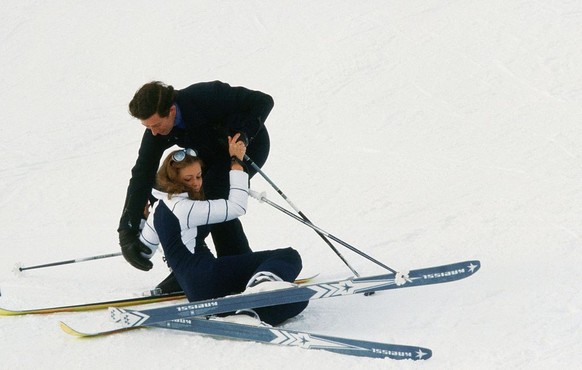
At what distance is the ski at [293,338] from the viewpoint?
3686 millimetres

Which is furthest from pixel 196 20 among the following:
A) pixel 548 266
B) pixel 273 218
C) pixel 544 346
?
pixel 544 346

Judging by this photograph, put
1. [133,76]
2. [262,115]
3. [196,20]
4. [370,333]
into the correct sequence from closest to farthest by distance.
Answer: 1. [370,333]
2. [262,115]
3. [133,76]
4. [196,20]

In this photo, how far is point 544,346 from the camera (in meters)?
3.64

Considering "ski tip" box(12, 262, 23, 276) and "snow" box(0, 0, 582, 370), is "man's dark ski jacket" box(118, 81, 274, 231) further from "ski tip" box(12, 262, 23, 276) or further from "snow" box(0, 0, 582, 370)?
"ski tip" box(12, 262, 23, 276)

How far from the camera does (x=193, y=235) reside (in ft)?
14.5

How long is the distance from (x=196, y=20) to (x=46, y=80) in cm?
242

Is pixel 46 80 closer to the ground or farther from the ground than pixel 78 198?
farther from the ground

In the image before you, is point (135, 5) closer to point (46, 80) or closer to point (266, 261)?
point (46, 80)

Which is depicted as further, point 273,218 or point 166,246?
point 273,218

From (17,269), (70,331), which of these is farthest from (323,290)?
(17,269)

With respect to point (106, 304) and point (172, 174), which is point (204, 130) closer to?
point (172, 174)

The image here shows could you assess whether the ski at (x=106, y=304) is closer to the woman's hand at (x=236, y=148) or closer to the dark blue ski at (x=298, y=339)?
the dark blue ski at (x=298, y=339)

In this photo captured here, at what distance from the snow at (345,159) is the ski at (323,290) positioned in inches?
6.3

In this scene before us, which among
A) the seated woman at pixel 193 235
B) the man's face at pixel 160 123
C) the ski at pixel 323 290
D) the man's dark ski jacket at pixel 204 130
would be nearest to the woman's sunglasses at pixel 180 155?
the seated woman at pixel 193 235
